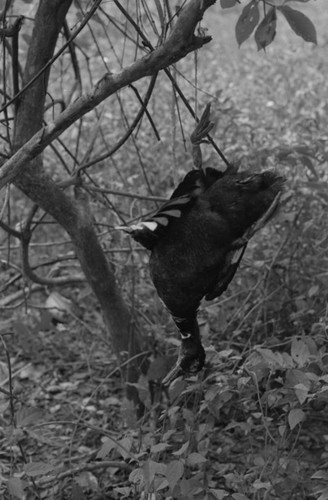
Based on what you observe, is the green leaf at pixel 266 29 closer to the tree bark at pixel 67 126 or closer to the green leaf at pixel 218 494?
the tree bark at pixel 67 126

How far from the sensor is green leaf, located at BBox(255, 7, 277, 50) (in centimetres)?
181

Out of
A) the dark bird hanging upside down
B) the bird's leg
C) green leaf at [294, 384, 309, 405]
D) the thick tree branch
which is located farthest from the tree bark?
green leaf at [294, 384, 309, 405]

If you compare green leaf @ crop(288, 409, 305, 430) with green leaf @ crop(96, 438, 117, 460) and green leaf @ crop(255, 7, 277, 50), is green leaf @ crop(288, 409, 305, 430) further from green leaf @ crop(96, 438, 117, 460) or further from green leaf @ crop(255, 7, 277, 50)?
green leaf @ crop(255, 7, 277, 50)

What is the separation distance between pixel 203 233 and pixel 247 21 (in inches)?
33.3

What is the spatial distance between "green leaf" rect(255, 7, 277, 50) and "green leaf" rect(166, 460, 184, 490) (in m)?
1.08

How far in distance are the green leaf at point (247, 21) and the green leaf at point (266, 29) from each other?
0.02 meters

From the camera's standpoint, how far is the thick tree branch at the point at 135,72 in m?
1.18

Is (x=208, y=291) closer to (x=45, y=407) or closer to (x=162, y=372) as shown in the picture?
(x=162, y=372)

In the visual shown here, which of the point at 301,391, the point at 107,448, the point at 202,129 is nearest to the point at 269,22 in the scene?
the point at 202,129

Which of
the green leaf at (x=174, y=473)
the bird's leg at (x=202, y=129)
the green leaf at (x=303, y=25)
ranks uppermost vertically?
the green leaf at (x=303, y=25)

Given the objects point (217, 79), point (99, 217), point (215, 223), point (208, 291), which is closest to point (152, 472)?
point (208, 291)

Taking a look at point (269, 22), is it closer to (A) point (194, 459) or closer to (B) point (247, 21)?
(B) point (247, 21)

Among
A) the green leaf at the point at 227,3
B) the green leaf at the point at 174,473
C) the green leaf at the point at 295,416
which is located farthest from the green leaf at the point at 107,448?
the green leaf at the point at 227,3

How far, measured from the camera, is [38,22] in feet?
5.73
